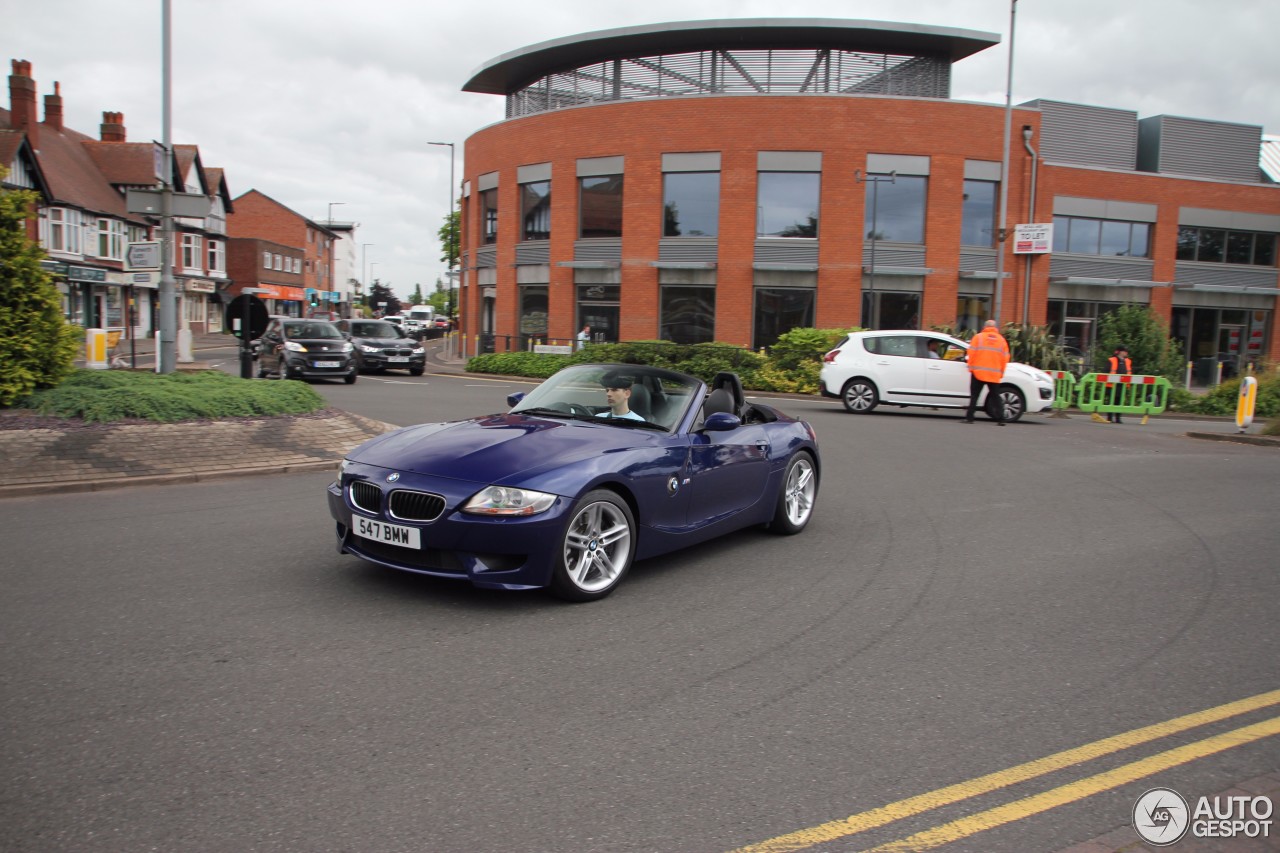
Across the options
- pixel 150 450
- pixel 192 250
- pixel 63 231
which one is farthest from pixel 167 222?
pixel 192 250

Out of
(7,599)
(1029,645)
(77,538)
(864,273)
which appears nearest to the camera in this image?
(1029,645)

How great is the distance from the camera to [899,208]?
99.0 ft

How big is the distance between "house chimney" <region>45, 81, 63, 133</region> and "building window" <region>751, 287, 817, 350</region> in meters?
38.8

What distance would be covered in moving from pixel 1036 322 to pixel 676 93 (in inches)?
577

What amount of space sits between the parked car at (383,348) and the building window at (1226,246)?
27.9 meters

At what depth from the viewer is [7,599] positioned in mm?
5203

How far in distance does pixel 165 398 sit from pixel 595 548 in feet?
23.1

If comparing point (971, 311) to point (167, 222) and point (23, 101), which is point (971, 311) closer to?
point (167, 222)

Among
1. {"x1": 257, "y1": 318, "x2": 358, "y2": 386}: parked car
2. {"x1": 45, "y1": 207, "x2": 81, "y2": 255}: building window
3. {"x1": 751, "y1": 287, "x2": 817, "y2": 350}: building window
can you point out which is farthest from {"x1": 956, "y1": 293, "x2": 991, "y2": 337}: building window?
{"x1": 45, "y1": 207, "x2": 81, "y2": 255}: building window

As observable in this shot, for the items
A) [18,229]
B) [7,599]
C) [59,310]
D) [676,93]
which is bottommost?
[7,599]

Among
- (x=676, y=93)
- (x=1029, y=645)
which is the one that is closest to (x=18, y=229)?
(x=1029, y=645)

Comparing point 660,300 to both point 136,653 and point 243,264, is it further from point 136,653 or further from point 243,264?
point 243,264

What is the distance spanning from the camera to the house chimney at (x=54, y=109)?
4712 cm

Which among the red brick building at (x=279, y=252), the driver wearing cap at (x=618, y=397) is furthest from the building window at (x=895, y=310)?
the red brick building at (x=279, y=252)
